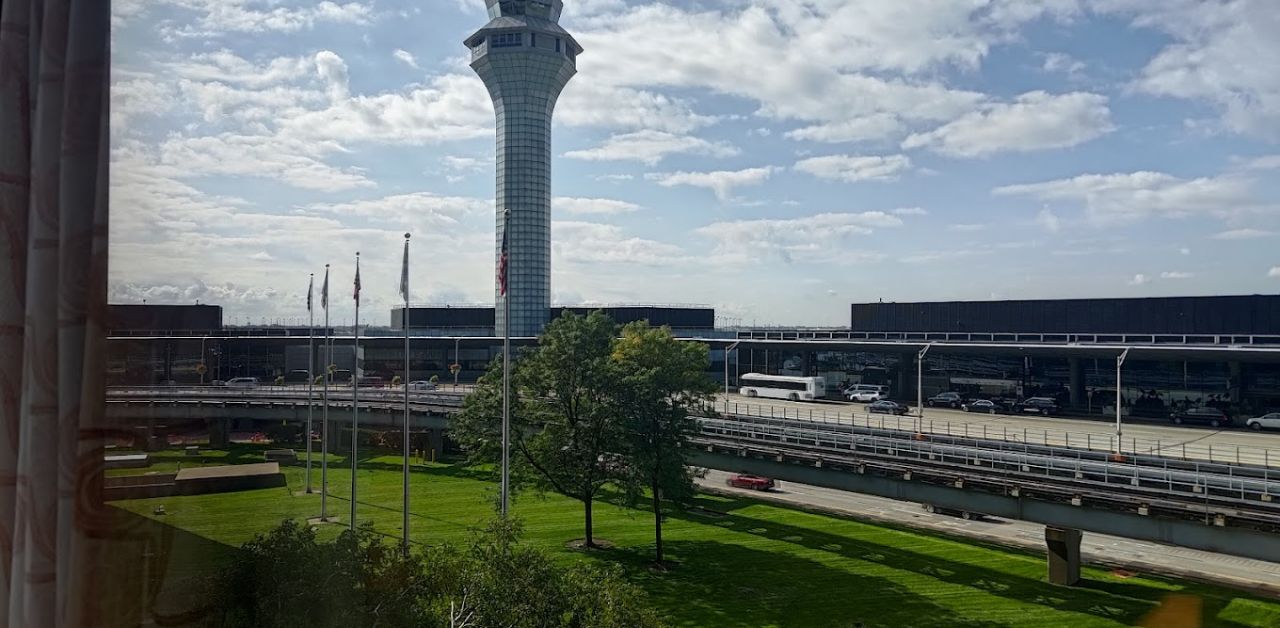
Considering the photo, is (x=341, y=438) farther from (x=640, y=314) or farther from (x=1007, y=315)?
(x=640, y=314)

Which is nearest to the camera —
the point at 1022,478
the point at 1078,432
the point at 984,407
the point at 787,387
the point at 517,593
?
the point at 517,593

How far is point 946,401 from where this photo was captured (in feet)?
154

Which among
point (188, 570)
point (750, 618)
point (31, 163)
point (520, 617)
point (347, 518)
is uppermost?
point (31, 163)

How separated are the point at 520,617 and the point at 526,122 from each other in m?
88.2

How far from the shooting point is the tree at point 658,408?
78.9ft

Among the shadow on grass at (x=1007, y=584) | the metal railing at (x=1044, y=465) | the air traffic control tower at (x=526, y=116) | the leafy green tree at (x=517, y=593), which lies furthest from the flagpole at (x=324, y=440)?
the air traffic control tower at (x=526, y=116)

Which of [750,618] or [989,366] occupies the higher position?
[989,366]

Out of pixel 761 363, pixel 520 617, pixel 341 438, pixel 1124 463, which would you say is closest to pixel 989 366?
pixel 761 363

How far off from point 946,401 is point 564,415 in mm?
29820

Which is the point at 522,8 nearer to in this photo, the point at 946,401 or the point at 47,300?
the point at 946,401

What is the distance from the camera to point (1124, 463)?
2281cm

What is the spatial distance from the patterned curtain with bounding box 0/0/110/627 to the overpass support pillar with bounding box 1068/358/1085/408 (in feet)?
162

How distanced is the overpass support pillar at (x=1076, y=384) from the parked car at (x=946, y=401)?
233 inches

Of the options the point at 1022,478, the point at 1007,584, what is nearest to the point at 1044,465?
the point at 1022,478
